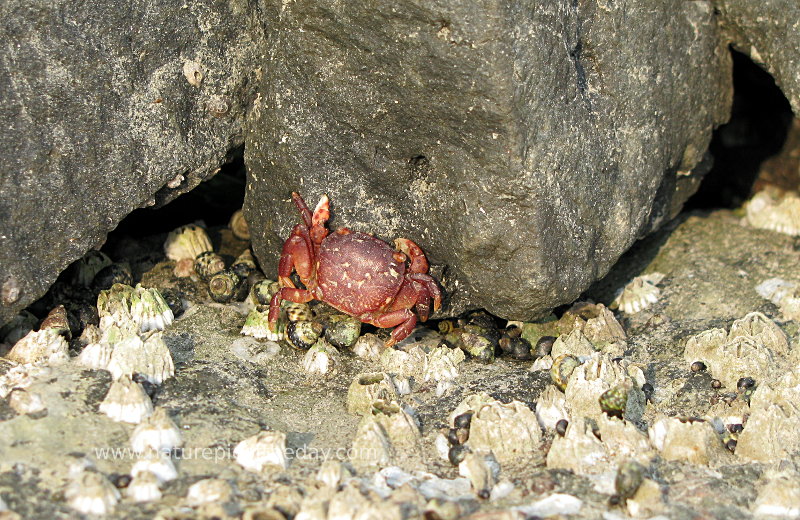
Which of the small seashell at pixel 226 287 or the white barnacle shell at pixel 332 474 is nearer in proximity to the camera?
the white barnacle shell at pixel 332 474

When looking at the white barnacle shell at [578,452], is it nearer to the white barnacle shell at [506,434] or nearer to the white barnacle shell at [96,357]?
the white barnacle shell at [506,434]

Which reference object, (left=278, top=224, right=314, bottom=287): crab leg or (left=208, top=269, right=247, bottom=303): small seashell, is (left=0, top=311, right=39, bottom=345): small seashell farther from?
(left=278, top=224, right=314, bottom=287): crab leg

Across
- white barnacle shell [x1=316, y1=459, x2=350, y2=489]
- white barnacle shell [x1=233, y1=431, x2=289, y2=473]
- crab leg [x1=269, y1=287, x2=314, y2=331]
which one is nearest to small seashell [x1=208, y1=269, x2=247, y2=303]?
crab leg [x1=269, y1=287, x2=314, y2=331]

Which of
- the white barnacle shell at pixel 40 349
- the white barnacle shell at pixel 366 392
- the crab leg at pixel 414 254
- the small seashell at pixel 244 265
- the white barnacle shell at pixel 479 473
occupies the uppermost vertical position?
the crab leg at pixel 414 254

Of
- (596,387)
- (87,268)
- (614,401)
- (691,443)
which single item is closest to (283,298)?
(87,268)

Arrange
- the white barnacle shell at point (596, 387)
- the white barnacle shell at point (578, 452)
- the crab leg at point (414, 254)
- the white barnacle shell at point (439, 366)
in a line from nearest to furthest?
the white barnacle shell at point (578, 452) → the white barnacle shell at point (596, 387) → the white barnacle shell at point (439, 366) → the crab leg at point (414, 254)

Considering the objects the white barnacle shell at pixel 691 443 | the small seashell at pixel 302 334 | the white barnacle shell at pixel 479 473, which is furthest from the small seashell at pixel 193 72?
the white barnacle shell at pixel 691 443

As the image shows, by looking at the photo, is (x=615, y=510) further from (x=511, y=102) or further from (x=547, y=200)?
(x=511, y=102)
